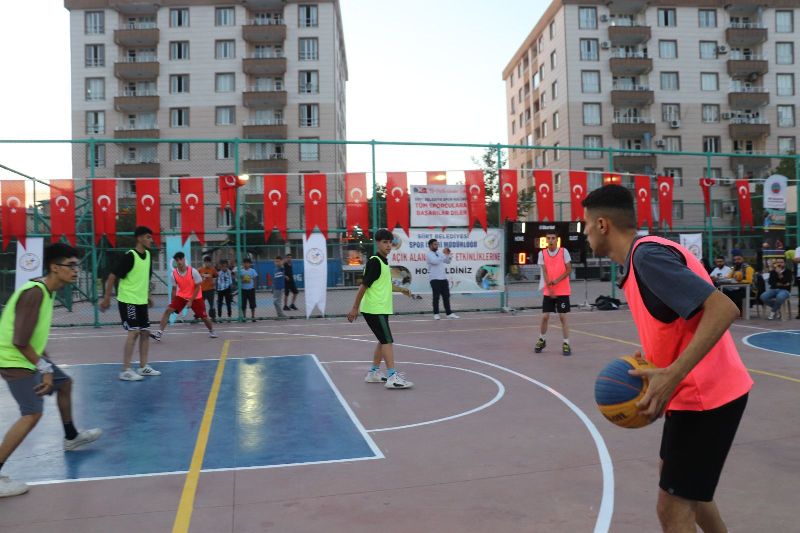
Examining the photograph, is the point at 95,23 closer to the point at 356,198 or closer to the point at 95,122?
the point at 95,122

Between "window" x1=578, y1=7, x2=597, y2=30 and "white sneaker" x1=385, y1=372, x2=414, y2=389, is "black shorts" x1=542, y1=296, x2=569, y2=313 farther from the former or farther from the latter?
"window" x1=578, y1=7, x2=597, y2=30

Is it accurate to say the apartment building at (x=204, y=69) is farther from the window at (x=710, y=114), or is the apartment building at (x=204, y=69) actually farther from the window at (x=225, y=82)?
the window at (x=710, y=114)

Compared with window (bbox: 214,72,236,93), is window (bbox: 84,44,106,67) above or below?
above

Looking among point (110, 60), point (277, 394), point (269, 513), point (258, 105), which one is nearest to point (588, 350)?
point (277, 394)

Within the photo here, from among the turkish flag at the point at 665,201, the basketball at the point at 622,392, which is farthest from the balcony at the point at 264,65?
the basketball at the point at 622,392

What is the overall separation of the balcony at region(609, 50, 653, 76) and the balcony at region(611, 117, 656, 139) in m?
3.73

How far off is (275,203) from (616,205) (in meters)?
13.3

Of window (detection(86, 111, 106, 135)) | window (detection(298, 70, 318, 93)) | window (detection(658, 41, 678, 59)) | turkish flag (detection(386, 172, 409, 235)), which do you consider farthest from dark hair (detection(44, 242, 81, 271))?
window (detection(658, 41, 678, 59))

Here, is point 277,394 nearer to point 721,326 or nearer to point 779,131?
point 721,326

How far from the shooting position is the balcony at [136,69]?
42.6 m

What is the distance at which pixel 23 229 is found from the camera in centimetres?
1438

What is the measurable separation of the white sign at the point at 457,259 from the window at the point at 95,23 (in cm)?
3821

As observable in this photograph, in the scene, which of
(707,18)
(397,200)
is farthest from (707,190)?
(707,18)

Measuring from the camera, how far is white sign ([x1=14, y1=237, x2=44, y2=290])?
14.3 m
